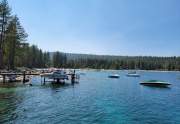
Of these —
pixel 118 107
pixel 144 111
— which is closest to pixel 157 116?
pixel 144 111

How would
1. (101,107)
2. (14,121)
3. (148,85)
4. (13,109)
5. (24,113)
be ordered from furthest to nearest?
1. (148,85)
2. (101,107)
3. (13,109)
4. (24,113)
5. (14,121)

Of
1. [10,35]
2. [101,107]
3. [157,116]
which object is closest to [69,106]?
[101,107]

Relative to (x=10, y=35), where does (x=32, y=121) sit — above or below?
below

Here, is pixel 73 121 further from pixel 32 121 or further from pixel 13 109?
pixel 13 109

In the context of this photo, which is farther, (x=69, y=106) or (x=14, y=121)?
(x=69, y=106)

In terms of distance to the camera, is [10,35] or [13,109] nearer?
[13,109]

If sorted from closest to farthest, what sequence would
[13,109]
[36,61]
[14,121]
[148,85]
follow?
[14,121] → [13,109] → [148,85] → [36,61]

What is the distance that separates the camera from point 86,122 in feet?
81.8

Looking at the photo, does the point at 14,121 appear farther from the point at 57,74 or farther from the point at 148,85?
the point at 148,85

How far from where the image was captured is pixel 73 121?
25125mm

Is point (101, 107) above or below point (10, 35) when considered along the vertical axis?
below

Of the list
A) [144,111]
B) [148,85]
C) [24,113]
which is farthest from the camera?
[148,85]

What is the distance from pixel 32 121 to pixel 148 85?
53.4 metres

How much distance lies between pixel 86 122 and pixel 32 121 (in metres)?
5.02
